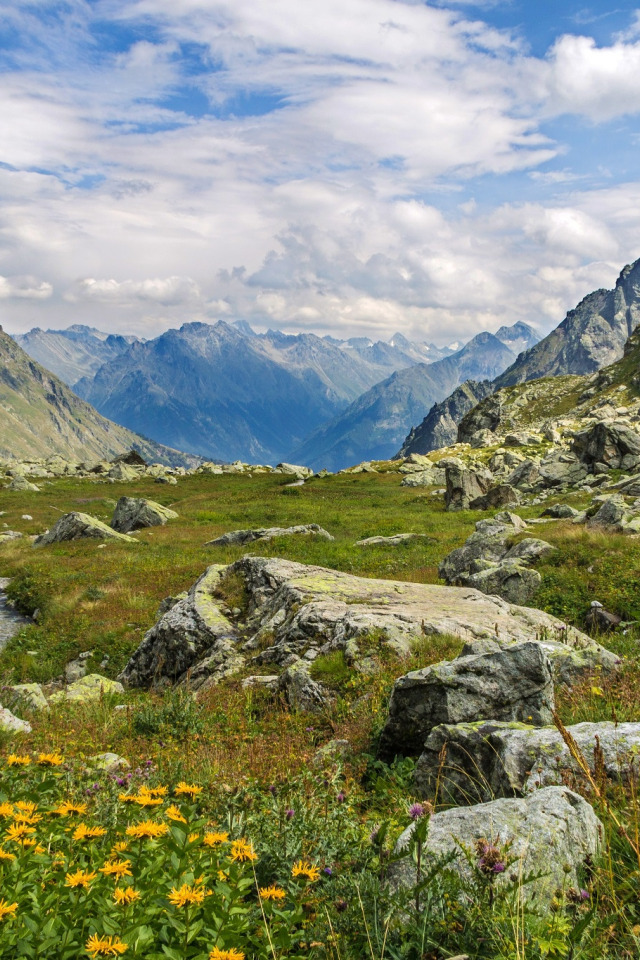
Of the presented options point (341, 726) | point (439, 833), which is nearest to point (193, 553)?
point (341, 726)

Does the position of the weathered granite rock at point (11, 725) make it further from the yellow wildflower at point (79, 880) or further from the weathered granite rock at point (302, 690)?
the yellow wildflower at point (79, 880)

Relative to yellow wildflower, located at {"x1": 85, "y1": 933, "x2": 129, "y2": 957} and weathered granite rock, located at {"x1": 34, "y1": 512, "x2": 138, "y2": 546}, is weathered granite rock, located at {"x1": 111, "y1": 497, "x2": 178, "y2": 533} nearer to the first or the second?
weathered granite rock, located at {"x1": 34, "y1": 512, "x2": 138, "y2": 546}

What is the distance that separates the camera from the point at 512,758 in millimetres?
5113

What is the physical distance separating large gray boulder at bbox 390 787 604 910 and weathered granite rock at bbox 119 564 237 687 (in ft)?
32.9

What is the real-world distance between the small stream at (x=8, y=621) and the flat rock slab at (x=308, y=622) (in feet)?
27.2

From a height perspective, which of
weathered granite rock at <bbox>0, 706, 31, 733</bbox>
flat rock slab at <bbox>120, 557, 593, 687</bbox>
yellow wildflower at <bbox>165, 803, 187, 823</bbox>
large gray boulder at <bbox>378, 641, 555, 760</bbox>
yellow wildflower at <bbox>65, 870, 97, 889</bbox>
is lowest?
flat rock slab at <bbox>120, 557, 593, 687</bbox>

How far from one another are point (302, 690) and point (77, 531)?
98.0 feet

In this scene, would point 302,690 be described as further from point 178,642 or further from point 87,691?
point 87,691

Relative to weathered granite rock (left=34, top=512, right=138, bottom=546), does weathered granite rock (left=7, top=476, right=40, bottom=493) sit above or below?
below

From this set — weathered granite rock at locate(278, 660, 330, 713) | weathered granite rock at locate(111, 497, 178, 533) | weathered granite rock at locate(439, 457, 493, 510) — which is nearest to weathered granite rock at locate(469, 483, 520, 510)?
weathered granite rock at locate(439, 457, 493, 510)

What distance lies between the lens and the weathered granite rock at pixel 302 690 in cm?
919

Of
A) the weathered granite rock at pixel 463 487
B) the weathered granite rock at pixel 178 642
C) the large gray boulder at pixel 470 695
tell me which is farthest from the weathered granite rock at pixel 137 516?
the large gray boulder at pixel 470 695

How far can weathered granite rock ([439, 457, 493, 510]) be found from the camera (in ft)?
150

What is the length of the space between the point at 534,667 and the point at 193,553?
76.9ft
